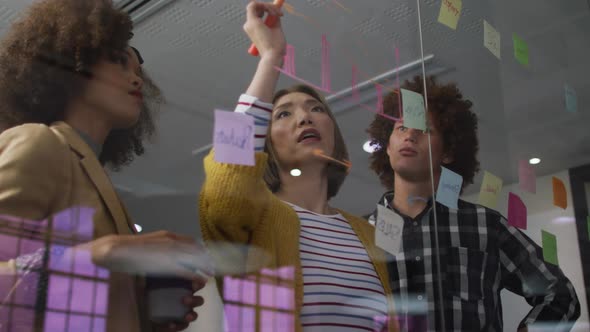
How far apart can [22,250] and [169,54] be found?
483mm

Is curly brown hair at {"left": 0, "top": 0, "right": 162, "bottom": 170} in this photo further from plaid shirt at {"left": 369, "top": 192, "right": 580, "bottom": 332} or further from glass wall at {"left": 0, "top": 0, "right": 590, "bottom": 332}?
plaid shirt at {"left": 369, "top": 192, "right": 580, "bottom": 332}

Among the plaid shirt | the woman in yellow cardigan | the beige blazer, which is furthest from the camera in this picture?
the plaid shirt

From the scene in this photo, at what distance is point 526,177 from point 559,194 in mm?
162

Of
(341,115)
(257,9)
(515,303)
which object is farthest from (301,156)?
(515,303)

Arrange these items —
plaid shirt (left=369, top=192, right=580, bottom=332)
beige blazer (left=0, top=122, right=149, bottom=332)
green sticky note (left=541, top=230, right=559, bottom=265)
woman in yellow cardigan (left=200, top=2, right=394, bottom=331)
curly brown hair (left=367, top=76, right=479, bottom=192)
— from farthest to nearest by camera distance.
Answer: green sticky note (left=541, top=230, right=559, bottom=265), curly brown hair (left=367, top=76, right=479, bottom=192), plaid shirt (left=369, top=192, right=580, bottom=332), woman in yellow cardigan (left=200, top=2, right=394, bottom=331), beige blazer (left=0, top=122, right=149, bottom=332)

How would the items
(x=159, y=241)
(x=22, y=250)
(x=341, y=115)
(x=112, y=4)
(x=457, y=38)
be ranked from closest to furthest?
(x=22, y=250) < (x=159, y=241) < (x=112, y=4) < (x=341, y=115) < (x=457, y=38)

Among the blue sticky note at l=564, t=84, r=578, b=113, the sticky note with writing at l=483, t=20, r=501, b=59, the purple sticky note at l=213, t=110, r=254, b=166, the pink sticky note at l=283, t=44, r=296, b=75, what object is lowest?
the purple sticky note at l=213, t=110, r=254, b=166

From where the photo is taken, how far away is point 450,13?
1841mm

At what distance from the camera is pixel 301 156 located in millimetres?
1438

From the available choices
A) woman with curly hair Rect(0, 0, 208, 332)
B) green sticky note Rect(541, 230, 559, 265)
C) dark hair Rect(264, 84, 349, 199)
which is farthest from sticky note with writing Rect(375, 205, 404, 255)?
green sticky note Rect(541, 230, 559, 265)

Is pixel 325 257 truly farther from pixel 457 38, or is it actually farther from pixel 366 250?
pixel 457 38

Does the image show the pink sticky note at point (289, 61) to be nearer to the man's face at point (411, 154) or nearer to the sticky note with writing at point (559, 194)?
the man's face at point (411, 154)

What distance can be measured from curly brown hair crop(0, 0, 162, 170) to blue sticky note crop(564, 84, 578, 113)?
1434 millimetres

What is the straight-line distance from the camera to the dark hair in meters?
1.39
